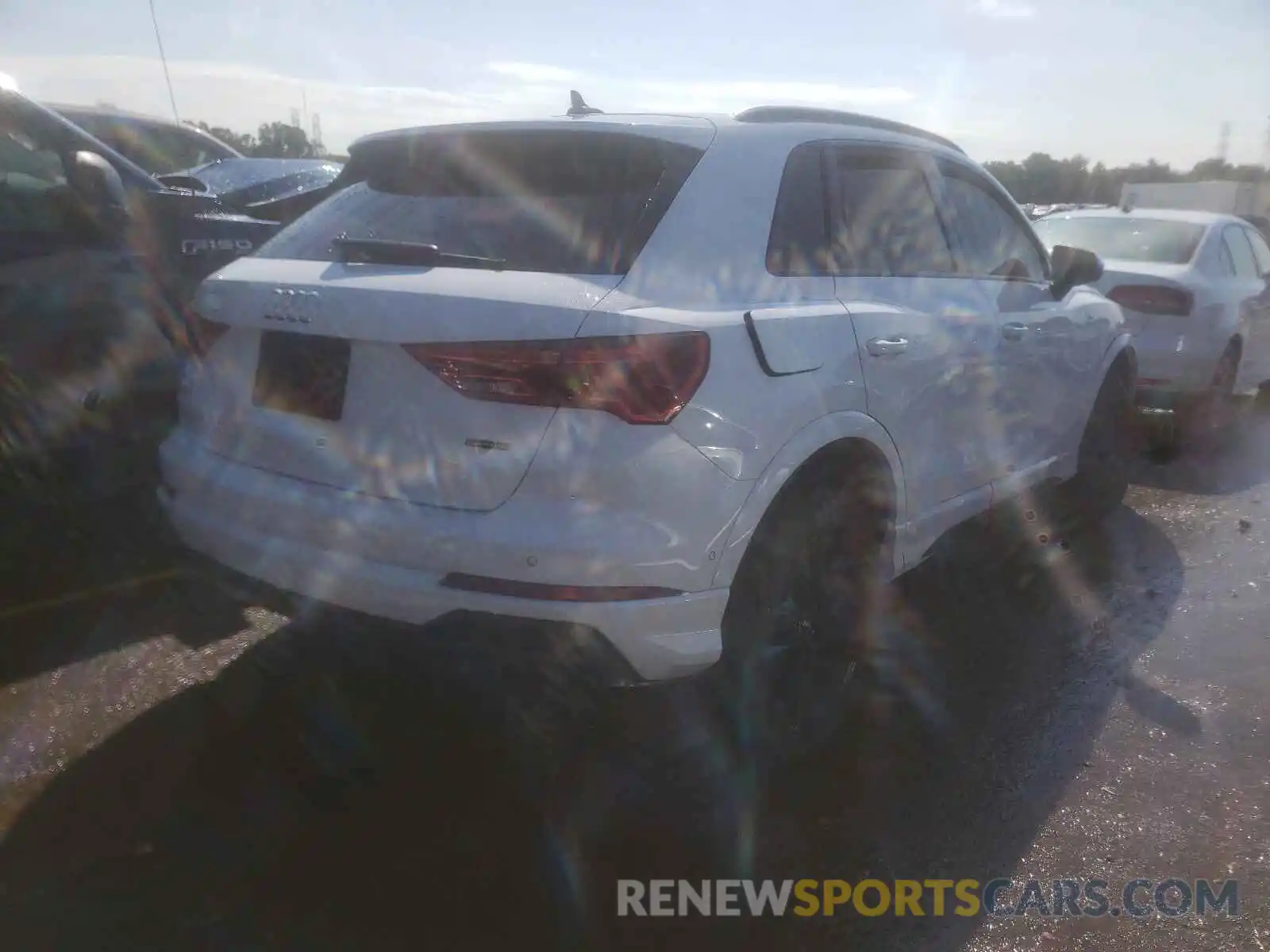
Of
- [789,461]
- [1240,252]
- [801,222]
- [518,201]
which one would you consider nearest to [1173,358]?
[1240,252]

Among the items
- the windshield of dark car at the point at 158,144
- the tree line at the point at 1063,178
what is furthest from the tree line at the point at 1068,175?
the windshield of dark car at the point at 158,144

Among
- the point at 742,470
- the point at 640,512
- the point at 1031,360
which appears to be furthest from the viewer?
the point at 1031,360

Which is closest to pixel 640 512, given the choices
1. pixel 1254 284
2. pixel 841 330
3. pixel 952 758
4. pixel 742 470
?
pixel 742 470

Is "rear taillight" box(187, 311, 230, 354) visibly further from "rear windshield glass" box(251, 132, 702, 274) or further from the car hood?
the car hood

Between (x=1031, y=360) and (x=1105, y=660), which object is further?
(x=1031, y=360)

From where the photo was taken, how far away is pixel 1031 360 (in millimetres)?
4629

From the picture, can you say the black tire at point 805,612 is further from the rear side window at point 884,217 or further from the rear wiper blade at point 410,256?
the rear wiper blade at point 410,256

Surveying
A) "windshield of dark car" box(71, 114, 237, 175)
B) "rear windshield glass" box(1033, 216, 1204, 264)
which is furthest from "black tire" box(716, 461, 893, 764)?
"windshield of dark car" box(71, 114, 237, 175)

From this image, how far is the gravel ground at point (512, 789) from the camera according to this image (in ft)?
8.83

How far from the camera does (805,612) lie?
3.28 meters

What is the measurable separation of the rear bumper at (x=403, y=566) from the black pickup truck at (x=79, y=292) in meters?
2.03

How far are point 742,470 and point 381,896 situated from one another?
1.38m

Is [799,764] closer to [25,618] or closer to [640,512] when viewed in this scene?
[640,512]

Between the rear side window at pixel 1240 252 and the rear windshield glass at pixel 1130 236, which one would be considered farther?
the rear side window at pixel 1240 252
